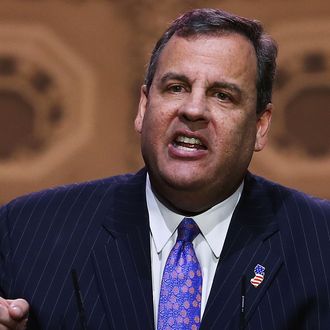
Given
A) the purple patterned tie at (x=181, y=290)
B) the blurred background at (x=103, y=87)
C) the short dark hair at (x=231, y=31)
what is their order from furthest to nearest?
the blurred background at (x=103, y=87), the short dark hair at (x=231, y=31), the purple patterned tie at (x=181, y=290)

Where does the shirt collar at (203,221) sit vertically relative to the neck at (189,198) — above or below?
below

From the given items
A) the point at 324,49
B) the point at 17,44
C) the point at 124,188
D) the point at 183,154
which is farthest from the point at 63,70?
the point at 183,154

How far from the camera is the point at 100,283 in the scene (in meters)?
1.50

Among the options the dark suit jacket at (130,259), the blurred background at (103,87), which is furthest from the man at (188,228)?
the blurred background at (103,87)

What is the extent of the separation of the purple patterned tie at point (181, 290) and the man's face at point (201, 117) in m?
0.11

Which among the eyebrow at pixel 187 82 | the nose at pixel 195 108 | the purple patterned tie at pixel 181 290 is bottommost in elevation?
the purple patterned tie at pixel 181 290

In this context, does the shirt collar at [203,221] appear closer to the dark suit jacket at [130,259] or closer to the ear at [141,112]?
the dark suit jacket at [130,259]

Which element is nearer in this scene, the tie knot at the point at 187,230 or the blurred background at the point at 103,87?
the tie knot at the point at 187,230

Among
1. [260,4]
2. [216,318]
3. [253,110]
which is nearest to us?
[216,318]

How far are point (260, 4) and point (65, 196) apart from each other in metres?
1.11

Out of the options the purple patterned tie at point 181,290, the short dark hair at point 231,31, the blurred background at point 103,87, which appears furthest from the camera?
the blurred background at point 103,87

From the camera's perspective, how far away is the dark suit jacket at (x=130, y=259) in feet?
4.86

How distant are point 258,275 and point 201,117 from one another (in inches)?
11.6

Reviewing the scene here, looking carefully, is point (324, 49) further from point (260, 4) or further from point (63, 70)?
point (63, 70)
